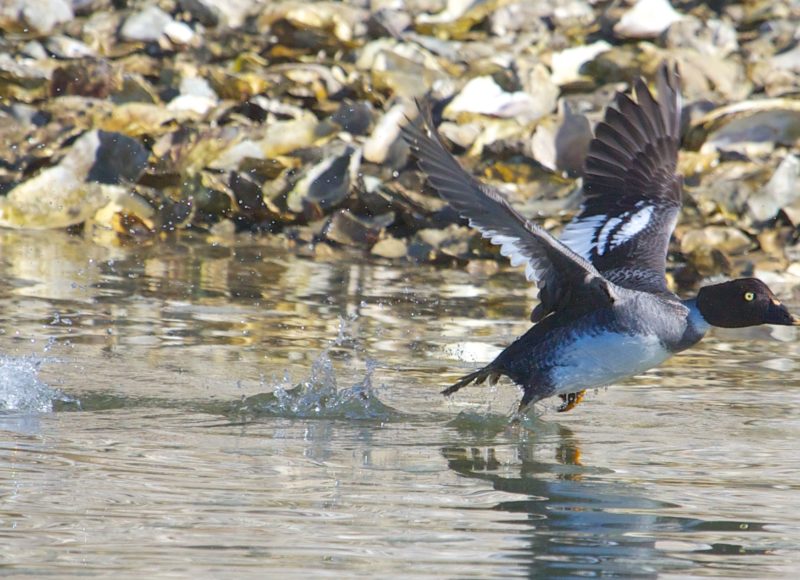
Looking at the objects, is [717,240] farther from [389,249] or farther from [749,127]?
[389,249]

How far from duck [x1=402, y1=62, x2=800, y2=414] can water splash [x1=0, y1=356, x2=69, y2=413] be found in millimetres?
1705

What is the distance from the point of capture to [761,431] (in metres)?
5.60

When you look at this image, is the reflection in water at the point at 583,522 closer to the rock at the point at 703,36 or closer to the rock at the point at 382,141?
the rock at the point at 382,141

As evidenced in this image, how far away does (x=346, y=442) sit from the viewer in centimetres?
535

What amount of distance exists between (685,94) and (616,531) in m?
8.08

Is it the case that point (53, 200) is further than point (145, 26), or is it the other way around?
point (145, 26)

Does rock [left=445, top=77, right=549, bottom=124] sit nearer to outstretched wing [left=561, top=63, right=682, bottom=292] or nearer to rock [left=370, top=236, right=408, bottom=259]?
rock [left=370, top=236, right=408, bottom=259]

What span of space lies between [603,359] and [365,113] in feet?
18.7

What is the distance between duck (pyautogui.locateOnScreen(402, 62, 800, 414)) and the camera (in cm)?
559

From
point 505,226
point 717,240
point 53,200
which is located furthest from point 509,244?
point 53,200

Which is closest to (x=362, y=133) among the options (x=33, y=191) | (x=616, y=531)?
(x=33, y=191)

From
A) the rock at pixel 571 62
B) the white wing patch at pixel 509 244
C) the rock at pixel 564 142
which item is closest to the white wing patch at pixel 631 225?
the white wing patch at pixel 509 244

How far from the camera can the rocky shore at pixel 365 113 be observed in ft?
33.3

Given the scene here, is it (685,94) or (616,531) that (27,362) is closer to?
(616,531)
